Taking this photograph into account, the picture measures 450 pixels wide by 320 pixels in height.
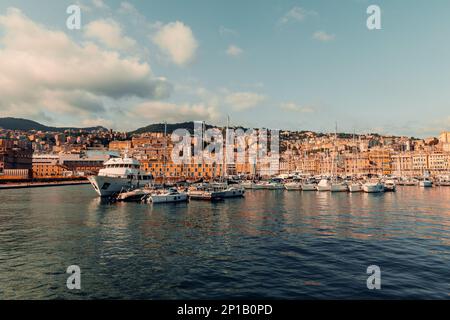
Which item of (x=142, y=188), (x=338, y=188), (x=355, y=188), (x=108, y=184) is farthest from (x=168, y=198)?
(x=355, y=188)

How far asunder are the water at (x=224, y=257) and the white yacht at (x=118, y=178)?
23.6 m

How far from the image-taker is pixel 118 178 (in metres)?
59.9

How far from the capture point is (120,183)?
6038 centimetres

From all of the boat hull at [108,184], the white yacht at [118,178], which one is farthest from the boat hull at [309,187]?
the boat hull at [108,184]

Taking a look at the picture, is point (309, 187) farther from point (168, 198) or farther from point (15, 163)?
point (15, 163)

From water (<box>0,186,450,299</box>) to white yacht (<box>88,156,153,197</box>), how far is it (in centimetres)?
2363

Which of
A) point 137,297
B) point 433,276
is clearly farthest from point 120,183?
point 433,276

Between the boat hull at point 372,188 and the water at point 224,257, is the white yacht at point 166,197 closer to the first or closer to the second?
the water at point 224,257

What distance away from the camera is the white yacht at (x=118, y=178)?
58.0m

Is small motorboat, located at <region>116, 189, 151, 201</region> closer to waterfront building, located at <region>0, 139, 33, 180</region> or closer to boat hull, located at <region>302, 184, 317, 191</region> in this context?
boat hull, located at <region>302, 184, 317, 191</region>

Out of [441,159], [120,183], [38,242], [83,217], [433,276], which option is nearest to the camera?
[433,276]
